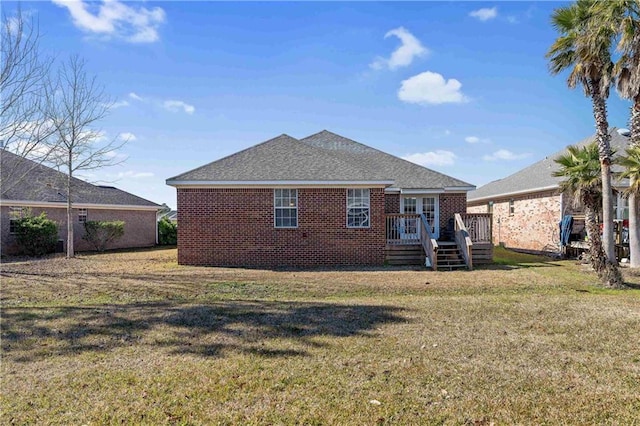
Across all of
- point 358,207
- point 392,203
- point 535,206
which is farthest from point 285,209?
point 535,206

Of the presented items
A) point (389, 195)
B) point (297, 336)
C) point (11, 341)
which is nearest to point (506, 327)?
point (297, 336)

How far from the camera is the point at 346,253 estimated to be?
1448 centimetres

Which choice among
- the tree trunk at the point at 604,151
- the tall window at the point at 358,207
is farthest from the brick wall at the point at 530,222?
the tall window at the point at 358,207

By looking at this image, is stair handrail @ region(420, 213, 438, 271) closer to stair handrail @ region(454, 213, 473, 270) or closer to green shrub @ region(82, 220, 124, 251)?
stair handrail @ region(454, 213, 473, 270)

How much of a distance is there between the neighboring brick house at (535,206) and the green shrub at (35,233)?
2284 centimetres

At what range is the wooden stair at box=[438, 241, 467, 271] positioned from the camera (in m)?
13.5

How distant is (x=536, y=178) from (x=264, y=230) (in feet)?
49.1

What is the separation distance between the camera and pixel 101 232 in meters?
→ 21.7

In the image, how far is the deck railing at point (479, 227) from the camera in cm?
1530

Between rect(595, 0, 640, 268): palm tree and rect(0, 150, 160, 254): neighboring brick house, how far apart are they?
67.3ft

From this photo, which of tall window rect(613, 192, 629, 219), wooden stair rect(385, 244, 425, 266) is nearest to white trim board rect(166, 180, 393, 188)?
wooden stair rect(385, 244, 425, 266)

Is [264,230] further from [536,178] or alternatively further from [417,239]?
[536,178]

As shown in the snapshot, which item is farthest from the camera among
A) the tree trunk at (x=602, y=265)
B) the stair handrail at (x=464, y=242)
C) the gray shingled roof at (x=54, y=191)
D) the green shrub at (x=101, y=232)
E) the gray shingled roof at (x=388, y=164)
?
the green shrub at (x=101, y=232)

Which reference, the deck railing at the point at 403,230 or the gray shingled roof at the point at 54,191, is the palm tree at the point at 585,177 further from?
the gray shingled roof at the point at 54,191
